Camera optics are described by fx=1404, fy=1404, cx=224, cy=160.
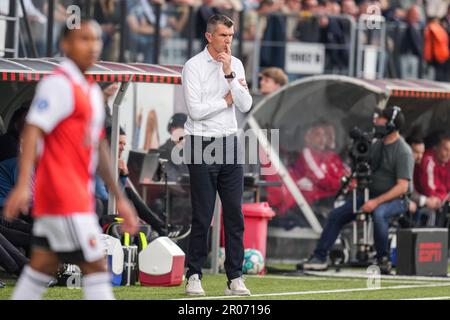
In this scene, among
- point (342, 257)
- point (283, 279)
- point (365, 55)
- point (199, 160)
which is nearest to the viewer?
point (199, 160)

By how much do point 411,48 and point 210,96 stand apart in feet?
39.2

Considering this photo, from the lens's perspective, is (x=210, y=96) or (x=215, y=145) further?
(x=210, y=96)

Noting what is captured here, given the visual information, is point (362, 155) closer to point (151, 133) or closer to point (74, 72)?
point (151, 133)

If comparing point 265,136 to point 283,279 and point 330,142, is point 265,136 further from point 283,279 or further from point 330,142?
point 283,279

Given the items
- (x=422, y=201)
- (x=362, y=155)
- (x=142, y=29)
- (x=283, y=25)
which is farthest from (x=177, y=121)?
(x=283, y=25)

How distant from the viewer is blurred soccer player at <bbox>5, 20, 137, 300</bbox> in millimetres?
7746

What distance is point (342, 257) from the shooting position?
1628 centimetres

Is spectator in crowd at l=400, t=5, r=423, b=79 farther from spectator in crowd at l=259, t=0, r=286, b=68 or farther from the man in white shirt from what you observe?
the man in white shirt

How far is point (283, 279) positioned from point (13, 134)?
3.18 m

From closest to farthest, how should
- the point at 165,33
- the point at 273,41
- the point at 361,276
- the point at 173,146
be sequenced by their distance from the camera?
the point at 361,276
the point at 173,146
the point at 165,33
the point at 273,41

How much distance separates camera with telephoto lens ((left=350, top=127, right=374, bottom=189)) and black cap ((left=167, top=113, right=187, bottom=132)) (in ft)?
6.20

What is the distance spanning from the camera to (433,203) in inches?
682
